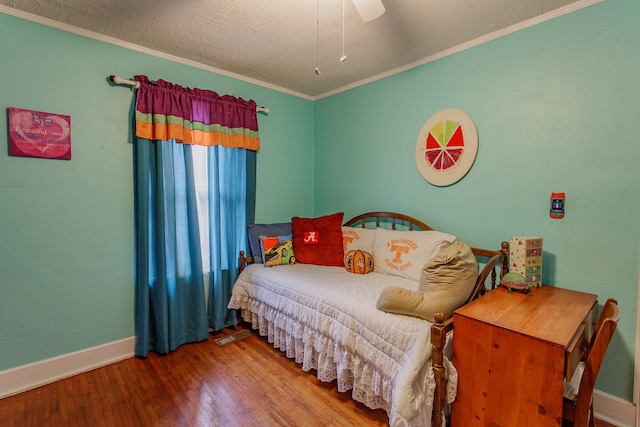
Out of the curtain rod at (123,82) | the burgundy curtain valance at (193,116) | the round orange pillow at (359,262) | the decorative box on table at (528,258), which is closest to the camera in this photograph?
the decorative box on table at (528,258)

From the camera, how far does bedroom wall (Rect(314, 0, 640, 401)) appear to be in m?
1.69

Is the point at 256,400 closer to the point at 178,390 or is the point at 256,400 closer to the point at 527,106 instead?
the point at 178,390

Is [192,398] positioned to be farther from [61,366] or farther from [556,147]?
[556,147]

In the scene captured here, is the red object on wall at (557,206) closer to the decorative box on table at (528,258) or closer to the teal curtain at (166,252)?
the decorative box on table at (528,258)

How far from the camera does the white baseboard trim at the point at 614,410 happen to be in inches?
66.0

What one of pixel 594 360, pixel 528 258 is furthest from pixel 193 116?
pixel 594 360

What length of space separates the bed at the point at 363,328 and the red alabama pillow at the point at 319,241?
0.08 meters

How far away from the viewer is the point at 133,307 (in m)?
2.41

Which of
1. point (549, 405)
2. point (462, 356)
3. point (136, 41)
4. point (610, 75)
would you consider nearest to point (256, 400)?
point (462, 356)

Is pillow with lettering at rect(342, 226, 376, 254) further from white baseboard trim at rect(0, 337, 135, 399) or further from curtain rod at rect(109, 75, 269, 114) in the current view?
curtain rod at rect(109, 75, 269, 114)

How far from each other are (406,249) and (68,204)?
98.0 inches

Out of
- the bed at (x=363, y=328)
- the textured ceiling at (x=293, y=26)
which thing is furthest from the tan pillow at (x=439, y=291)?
the textured ceiling at (x=293, y=26)

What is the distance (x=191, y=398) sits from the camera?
6.24 ft

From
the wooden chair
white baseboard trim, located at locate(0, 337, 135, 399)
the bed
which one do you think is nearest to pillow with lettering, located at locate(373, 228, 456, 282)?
the bed
